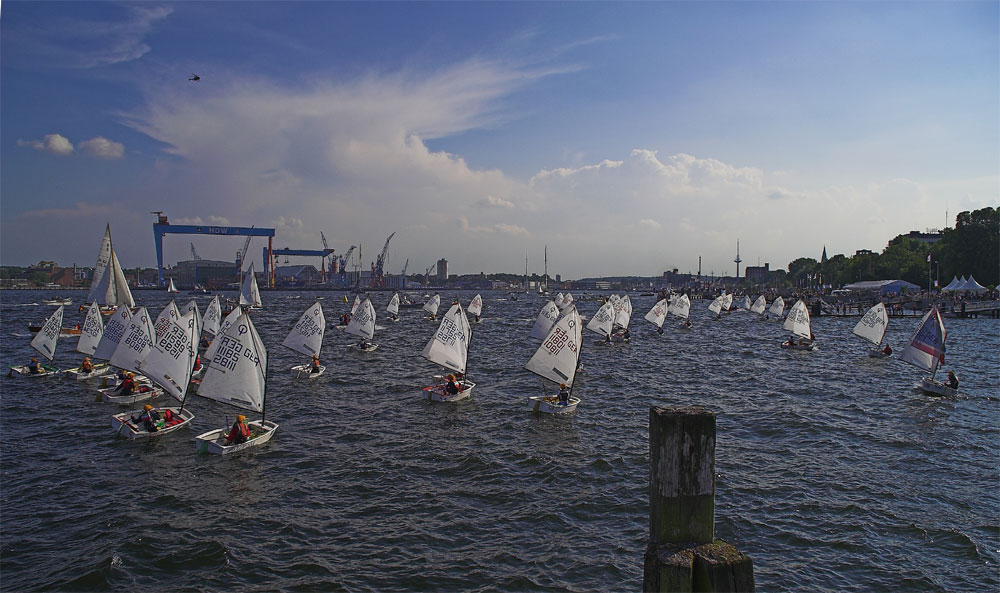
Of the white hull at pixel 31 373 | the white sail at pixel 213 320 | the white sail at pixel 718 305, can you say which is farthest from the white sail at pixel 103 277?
the white sail at pixel 718 305

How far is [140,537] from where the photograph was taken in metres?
15.1

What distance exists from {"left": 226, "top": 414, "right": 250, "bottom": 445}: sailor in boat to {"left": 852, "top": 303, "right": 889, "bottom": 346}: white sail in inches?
1845

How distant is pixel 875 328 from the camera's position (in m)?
47.4

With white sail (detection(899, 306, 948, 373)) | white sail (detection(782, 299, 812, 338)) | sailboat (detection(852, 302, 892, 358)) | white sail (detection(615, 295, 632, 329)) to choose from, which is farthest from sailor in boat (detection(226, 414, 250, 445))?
white sail (detection(782, 299, 812, 338))

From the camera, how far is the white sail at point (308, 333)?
123ft

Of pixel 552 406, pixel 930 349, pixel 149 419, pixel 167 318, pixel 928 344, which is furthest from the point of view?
pixel 928 344

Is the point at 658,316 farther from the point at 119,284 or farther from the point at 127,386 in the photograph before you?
the point at 119,284

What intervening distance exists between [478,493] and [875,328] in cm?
4334

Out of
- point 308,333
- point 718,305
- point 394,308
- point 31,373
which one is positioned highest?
point 718,305

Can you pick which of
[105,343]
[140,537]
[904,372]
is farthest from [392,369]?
[904,372]

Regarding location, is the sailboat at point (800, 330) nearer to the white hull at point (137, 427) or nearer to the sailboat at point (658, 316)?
the sailboat at point (658, 316)

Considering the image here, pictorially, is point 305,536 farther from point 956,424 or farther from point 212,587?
point 956,424

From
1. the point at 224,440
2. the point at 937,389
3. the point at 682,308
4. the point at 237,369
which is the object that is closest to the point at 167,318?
the point at 237,369

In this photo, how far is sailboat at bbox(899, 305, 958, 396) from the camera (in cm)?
3130
